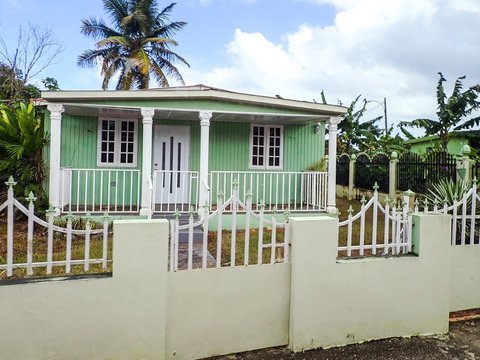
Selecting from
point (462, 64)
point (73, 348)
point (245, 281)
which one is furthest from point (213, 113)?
point (462, 64)

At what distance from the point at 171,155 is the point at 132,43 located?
50.1ft

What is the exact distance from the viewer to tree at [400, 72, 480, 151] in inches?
505

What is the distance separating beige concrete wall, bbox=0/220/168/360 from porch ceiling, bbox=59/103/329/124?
570cm

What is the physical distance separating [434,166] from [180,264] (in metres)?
8.56

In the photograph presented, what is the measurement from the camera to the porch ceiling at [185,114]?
826 centimetres

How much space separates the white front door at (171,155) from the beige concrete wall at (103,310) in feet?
21.9

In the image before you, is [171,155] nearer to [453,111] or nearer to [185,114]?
[185,114]

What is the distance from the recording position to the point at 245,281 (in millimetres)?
3342

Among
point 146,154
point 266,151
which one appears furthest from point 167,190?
point 266,151

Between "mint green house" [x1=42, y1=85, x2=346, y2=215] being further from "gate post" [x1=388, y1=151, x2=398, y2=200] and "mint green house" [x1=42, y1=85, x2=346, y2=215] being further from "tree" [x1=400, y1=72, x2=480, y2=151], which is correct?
"tree" [x1=400, y1=72, x2=480, y2=151]

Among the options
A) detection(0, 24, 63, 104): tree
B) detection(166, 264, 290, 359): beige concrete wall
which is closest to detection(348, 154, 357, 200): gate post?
detection(166, 264, 290, 359): beige concrete wall

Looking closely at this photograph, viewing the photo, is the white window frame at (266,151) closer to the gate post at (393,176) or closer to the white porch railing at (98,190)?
the white porch railing at (98,190)

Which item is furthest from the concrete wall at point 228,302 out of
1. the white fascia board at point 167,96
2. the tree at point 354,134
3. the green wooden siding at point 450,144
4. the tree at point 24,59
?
the tree at point 24,59

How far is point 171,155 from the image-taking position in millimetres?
9734
